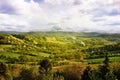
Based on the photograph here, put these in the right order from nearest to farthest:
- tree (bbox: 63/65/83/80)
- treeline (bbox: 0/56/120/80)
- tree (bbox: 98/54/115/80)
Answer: tree (bbox: 98/54/115/80) < treeline (bbox: 0/56/120/80) < tree (bbox: 63/65/83/80)

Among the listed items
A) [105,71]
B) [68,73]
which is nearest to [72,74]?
[68,73]

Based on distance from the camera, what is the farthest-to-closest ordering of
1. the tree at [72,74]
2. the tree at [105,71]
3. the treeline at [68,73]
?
the tree at [72,74], the treeline at [68,73], the tree at [105,71]

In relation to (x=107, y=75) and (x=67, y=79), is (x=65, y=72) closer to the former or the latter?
(x=67, y=79)

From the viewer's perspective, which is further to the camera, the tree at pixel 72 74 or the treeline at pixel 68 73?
the tree at pixel 72 74

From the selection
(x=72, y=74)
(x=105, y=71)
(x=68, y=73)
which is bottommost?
(x=72, y=74)

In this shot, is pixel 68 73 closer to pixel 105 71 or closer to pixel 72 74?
pixel 72 74

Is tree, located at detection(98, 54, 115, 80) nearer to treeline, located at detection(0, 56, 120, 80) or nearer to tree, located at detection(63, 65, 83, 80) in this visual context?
treeline, located at detection(0, 56, 120, 80)

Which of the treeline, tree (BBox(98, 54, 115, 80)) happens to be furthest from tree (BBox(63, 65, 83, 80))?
tree (BBox(98, 54, 115, 80))

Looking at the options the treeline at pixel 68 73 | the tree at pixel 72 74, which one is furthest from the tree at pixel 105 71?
the tree at pixel 72 74

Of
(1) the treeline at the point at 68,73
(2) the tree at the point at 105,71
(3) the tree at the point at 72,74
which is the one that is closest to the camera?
(2) the tree at the point at 105,71

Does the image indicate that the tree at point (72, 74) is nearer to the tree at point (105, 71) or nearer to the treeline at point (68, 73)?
the treeline at point (68, 73)

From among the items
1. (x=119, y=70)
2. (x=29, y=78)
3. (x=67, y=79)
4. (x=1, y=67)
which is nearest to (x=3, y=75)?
(x=1, y=67)

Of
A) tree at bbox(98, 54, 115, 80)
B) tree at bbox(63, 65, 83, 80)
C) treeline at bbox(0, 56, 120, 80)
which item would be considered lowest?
tree at bbox(63, 65, 83, 80)

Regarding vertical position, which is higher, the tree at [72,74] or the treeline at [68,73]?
the treeline at [68,73]
